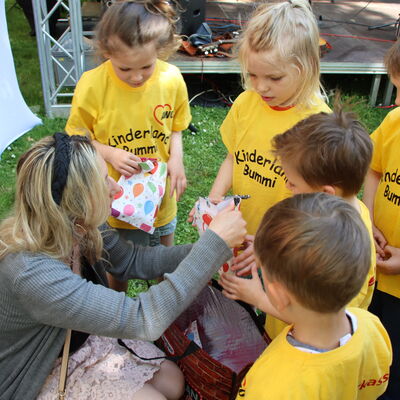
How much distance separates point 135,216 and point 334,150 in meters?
1.04

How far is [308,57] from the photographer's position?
2.02 m

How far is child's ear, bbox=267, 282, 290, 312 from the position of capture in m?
1.29

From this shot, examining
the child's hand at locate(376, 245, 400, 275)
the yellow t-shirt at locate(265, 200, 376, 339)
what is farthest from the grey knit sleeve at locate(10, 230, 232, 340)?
the child's hand at locate(376, 245, 400, 275)

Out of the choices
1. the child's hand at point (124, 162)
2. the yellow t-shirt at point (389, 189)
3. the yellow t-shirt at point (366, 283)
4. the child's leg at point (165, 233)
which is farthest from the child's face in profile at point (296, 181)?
the child's leg at point (165, 233)

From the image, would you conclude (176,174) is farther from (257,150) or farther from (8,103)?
(8,103)

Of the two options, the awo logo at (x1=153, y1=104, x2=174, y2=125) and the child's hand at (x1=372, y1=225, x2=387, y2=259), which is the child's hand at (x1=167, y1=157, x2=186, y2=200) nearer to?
the awo logo at (x1=153, y1=104, x2=174, y2=125)

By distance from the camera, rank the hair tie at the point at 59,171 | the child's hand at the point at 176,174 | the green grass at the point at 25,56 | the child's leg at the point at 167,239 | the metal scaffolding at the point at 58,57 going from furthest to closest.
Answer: the green grass at the point at 25,56 → the metal scaffolding at the point at 58,57 → the child's leg at the point at 167,239 → the child's hand at the point at 176,174 → the hair tie at the point at 59,171

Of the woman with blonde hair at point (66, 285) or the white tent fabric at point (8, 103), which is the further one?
the white tent fabric at point (8, 103)

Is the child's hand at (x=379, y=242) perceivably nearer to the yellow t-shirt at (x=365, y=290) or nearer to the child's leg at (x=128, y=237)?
the yellow t-shirt at (x=365, y=290)

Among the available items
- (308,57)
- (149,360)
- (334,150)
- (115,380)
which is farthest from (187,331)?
(308,57)

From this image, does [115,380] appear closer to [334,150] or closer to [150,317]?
[150,317]

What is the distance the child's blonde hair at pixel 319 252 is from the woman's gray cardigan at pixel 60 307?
42 centimetres

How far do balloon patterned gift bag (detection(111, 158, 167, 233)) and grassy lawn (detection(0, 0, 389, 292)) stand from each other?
0.86 metres

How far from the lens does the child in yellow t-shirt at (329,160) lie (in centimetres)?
163
